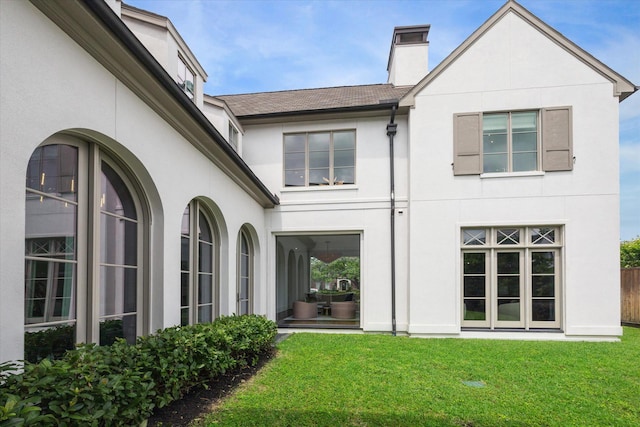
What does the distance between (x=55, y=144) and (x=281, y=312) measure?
12195 mm

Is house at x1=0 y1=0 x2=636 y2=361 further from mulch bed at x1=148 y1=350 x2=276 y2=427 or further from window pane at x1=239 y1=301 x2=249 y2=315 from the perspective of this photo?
mulch bed at x1=148 y1=350 x2=276 y2=427

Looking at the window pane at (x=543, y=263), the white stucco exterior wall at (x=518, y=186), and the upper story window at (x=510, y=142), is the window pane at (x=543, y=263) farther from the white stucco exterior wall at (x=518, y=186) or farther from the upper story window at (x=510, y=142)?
the upper story window at (x=510, y=142)

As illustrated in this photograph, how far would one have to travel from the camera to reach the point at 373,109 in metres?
10.3

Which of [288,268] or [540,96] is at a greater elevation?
[540,96]

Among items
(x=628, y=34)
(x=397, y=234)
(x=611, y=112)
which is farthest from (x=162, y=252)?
(x=628, y=34)

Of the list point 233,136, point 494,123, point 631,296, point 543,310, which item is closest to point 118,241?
point 233,136

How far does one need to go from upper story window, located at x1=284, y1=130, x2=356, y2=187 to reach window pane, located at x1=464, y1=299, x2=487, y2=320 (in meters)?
4.24

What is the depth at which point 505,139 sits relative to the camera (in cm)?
984

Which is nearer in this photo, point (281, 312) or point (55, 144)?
point (55, 144)

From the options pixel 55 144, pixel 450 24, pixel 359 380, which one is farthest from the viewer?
pixel 450 24

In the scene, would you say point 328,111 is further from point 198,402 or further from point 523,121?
point 198,402

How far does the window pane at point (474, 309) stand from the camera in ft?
32.1

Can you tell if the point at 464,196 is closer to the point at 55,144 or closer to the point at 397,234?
the point at 397,234

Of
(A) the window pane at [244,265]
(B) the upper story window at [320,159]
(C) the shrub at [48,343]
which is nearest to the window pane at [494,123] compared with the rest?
(B) the upper story window at [320,159]
